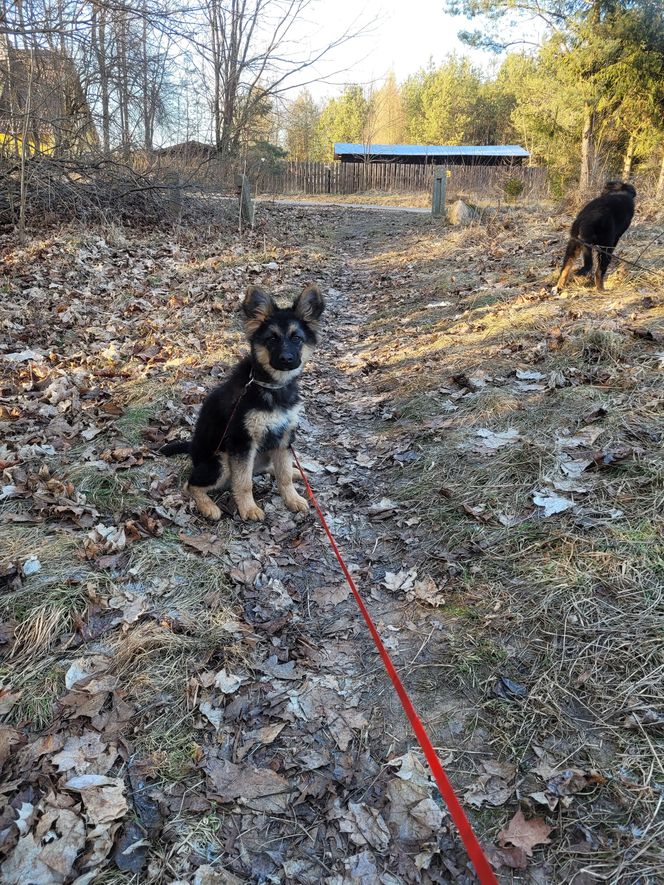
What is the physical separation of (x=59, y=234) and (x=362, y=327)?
7326mm

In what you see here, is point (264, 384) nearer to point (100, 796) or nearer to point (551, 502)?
point (551, 502)

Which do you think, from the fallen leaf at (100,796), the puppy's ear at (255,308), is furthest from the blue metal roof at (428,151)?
the fallen leaf at (100,796)

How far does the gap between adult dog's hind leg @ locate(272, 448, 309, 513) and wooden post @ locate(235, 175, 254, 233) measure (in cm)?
1422

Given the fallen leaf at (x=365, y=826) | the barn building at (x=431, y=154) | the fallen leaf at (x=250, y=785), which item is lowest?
the fallen leaf at (x=365, y=826)

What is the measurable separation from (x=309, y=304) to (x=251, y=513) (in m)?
1.93

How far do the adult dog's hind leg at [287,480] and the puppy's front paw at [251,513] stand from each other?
341mm

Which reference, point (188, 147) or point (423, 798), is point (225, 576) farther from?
point (188, 147)

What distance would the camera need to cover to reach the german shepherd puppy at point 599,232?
28.1 feet

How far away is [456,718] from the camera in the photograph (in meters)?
2.83

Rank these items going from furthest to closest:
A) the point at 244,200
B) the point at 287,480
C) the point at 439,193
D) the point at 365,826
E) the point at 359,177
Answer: the point at 359,177 < the point at 439,193 < the point at 244,200 < the point at 287,480 < the point at 365,826

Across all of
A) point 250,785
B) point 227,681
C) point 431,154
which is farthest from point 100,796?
point 431,154

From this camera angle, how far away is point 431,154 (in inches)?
1794

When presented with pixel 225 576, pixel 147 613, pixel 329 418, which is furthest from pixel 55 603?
pixel 329 418

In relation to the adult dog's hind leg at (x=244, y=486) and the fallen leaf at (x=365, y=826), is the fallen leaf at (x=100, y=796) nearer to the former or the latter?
the fallen leaf at (x=365, y=826)
